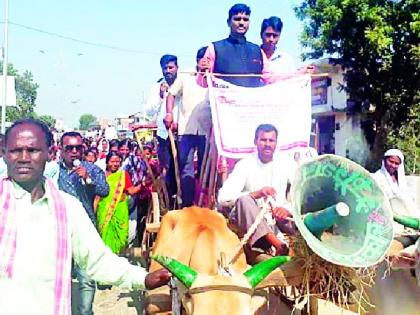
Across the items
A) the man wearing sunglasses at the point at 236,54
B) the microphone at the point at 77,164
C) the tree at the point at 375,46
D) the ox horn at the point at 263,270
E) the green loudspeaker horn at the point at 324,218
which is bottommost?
the ox horn at the point at 263,270

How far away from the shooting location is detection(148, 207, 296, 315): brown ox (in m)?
3.29

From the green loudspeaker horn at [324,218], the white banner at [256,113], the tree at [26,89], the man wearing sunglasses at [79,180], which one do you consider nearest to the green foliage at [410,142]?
the white banner at [256,113]

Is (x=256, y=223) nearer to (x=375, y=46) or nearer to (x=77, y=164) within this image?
(x=77, y=164)

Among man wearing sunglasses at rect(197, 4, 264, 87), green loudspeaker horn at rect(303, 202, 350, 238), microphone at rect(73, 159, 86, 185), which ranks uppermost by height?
man wearing sunglasses at rect(197, 4, 264, 87)

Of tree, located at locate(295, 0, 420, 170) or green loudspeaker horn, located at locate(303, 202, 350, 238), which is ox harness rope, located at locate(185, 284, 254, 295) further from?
tree, located at locate(295, 0, 420, 170)

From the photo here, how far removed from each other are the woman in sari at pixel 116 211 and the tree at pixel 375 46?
37.2ft

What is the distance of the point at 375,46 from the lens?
17547mm

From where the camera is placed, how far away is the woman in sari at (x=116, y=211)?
7984mm

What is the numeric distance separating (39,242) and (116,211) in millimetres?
5165

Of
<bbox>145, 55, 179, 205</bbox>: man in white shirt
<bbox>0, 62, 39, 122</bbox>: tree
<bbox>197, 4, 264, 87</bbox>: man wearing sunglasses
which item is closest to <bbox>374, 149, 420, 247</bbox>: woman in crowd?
<bbox>197, 4, 264, 87</bbox>: man wearing sunglasses

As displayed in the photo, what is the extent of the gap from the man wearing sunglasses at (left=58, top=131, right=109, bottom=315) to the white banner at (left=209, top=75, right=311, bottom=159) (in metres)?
1.41

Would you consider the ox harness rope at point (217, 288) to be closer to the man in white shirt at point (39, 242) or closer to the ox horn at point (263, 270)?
the ox horn at point (263, 270)

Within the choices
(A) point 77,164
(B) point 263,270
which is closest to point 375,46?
(A) point 77,164

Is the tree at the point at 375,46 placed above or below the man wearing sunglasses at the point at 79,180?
above
